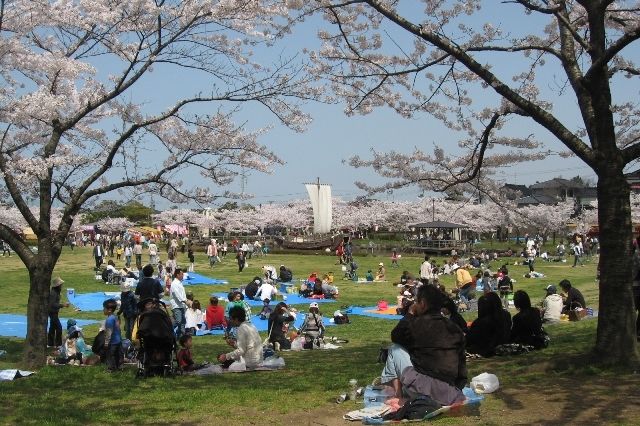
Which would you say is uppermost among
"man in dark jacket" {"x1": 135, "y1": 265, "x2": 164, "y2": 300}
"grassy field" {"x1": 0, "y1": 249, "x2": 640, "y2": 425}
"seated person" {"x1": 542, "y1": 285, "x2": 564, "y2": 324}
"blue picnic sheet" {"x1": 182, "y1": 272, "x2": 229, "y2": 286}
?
"man in dark jacket" {"x1": 135, "y1": 265, "x2": 164, "y2": 300}

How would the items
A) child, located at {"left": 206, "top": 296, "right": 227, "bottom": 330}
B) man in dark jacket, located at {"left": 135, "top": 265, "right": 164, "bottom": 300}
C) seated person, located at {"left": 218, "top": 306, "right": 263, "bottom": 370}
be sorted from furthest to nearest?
child, located at {"left": 206, "top": 296, "right": 227, "bottom": 330}
man in dark jacket, located at {"left": 135, "top": 265, "right": 164, "bottom": 300}
seated person, located at {"left": 218, "top": 306, "right": 263, "bottom": 370}

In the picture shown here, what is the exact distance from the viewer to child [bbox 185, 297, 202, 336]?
1436 centimetres

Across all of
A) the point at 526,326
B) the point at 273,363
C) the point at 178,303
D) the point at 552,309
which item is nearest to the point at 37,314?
the point at 273,363

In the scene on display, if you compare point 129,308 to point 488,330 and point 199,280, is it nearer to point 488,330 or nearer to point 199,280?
point 488,330

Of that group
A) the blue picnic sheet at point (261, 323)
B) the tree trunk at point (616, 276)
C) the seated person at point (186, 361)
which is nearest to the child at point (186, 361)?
the seated person at point (186, 361)

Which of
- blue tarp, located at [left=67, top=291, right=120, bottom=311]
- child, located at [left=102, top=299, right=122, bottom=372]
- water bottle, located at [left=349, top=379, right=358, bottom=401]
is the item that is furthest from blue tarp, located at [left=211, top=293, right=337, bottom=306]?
water bottle, located at [left=349, top=379, right=358, bottom=401]

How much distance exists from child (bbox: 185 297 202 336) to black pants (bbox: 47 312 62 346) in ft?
8.20

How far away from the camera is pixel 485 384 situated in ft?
21.9

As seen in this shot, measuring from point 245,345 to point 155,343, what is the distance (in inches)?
43.6

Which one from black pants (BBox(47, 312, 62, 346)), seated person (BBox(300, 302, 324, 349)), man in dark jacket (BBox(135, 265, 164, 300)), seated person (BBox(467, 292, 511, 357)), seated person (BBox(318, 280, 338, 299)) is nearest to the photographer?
seated person (BBox(467, 292, 511, 357))

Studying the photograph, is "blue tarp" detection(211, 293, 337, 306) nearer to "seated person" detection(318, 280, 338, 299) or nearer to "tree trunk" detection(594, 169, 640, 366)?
"seated person" detection(318, 280, 338, 299)

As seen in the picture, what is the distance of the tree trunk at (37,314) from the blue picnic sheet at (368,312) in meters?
9.69

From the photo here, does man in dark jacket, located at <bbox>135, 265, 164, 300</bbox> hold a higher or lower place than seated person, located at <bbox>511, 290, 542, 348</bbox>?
higher

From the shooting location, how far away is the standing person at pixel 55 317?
471 inches
